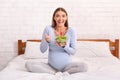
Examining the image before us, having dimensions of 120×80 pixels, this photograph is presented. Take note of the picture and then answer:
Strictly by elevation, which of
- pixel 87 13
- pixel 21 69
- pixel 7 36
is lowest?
pixel 21 69

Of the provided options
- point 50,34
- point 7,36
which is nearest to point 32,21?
point 7,36

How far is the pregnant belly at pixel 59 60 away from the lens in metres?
2.39

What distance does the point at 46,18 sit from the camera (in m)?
3.48

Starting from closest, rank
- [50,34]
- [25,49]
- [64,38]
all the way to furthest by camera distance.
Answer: [64,38]
[50,34]
[25,49]

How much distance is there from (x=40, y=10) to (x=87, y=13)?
0.60 meters

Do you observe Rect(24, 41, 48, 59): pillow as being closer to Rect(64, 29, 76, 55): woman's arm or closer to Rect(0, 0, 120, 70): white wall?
Rect(0, 0, 120, 70): white wall

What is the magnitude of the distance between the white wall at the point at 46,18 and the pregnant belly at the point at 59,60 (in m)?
1.12

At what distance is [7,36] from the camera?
3.49m

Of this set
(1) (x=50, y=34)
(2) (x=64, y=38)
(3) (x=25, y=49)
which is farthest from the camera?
(3) (x=25, y=49)

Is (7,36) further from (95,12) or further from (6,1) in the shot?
(95,12)

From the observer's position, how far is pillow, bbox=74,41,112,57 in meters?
3.22

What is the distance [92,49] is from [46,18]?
2.36 feet

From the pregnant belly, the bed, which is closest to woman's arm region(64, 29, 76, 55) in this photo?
the pregnant belly

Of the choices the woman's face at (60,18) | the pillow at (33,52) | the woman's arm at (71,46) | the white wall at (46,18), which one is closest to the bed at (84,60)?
the pillow at (33,52)
